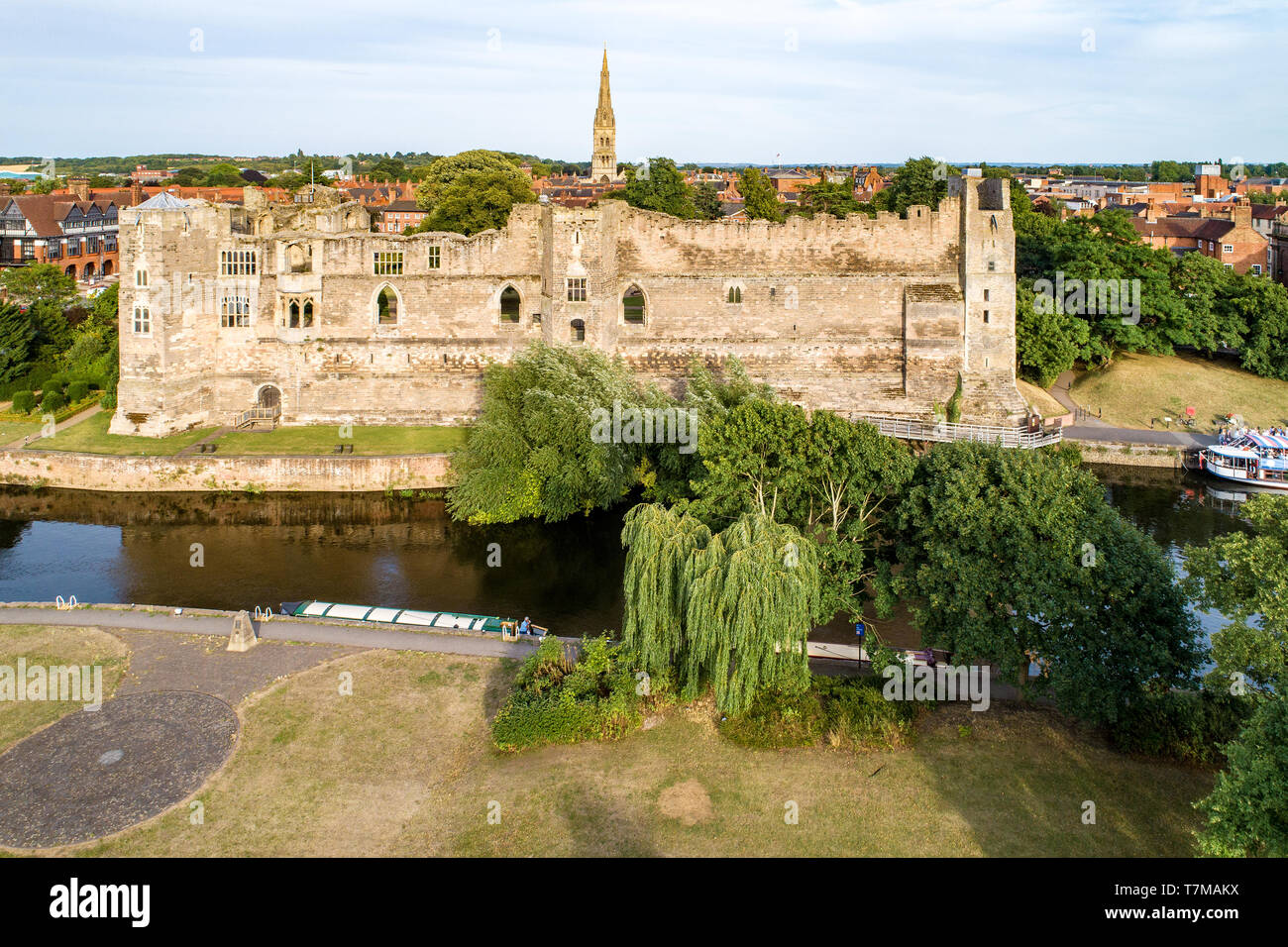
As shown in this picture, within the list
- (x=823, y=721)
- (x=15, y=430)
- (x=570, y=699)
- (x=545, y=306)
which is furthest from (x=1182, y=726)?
(x=15, y=430)

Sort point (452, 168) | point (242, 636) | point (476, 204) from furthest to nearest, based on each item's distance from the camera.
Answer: point (452, 168) → point (476, 204) → point (242, 636)

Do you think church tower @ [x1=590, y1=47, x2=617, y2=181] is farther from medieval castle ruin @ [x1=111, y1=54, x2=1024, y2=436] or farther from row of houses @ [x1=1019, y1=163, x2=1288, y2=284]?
medieval castle ruin @ [x1=111, y1=54, x2=1024, y2=436]

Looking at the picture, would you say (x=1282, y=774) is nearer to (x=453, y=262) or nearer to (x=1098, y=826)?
(x=1098, y=826)

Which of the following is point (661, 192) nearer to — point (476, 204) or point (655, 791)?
point (476, 204)

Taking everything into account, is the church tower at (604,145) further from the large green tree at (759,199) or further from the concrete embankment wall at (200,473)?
the concrete embankment wall at (200,473)

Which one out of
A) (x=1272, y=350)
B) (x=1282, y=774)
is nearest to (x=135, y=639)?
(x=1282, y=774)

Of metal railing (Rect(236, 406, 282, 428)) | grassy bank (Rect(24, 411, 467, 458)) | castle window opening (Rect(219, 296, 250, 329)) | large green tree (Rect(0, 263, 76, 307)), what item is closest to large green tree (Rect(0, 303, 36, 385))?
grassy bank (Rect(24, 411, 467, 458))

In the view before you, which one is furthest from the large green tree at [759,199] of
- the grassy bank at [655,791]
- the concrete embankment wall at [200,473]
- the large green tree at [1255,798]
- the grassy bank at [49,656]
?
the large green tree at [1255,798]
